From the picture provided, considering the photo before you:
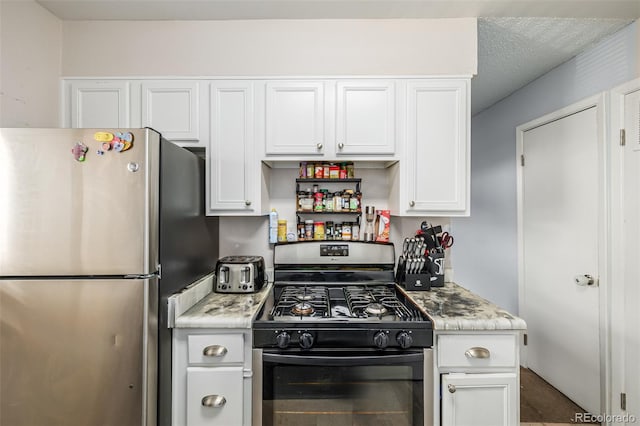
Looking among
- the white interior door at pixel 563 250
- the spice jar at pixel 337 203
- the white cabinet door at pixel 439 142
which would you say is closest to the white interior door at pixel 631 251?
the white interior door at pixel 563 250

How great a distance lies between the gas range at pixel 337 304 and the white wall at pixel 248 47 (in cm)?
117

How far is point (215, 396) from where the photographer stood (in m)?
1.32

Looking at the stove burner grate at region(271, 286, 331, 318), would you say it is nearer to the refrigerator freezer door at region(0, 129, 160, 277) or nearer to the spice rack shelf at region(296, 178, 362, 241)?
the spice rack shelf at region(296, 178, 362, 241)

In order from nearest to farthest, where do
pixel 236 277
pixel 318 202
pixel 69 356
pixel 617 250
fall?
pixel 69 356, pixel 236 277, pixel 617 250, pixel 318 202

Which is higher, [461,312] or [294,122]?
[294,122]

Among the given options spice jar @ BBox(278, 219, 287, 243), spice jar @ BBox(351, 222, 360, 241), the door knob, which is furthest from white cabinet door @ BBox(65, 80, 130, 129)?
the door knob

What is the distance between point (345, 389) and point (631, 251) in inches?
77.6

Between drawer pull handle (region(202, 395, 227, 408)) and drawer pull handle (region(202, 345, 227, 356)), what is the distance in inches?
7.6

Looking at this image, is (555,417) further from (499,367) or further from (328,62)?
(328,62)

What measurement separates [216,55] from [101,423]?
6.52 feet

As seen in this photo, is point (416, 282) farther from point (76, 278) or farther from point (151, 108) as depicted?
point (151, 108)

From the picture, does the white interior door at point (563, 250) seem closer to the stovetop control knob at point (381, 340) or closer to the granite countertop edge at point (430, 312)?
the granite countertop edge at point (430, 312)

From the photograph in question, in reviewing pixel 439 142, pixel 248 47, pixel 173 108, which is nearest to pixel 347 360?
pixel 439 142

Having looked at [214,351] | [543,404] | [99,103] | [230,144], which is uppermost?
[99,103]
